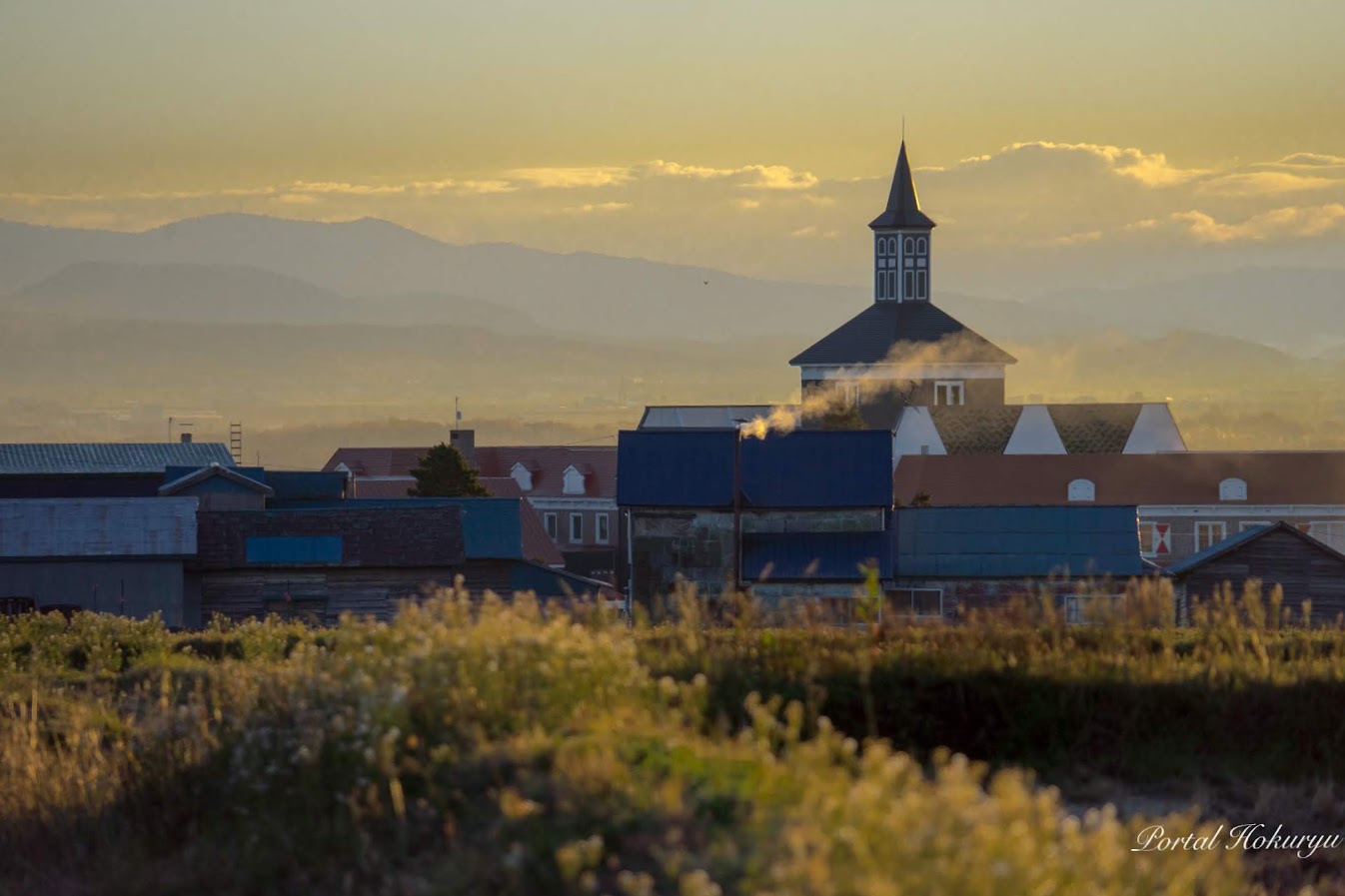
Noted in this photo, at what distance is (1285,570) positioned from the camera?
41906 mm

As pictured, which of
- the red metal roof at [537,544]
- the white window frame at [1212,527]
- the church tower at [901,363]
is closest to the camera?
the red metal roof at [537,544]

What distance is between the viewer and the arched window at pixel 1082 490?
7900 cm

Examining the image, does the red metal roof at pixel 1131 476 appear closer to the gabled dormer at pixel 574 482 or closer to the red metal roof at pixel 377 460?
the gabled dormer at pixel 574 482

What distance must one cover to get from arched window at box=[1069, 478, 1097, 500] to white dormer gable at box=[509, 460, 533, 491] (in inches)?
1543

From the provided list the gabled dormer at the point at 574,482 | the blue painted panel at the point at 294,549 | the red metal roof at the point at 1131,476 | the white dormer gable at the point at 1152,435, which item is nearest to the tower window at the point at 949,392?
the white dormer gable at the point at 1152,435

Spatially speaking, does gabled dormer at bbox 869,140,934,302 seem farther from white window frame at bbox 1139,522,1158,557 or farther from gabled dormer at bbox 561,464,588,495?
white window frame at bbox 1139,522,1158,557

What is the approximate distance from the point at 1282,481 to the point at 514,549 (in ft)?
152

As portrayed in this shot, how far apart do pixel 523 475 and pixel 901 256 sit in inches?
1648

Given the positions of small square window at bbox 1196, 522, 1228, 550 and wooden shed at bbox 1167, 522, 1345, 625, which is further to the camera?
small square window at bbox 1196, 522, 1228, 550

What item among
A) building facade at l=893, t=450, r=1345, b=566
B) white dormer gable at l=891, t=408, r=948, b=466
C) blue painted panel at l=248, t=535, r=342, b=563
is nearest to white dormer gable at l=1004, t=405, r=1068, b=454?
white dormer gable at l=891, t=408, r=948, b=466

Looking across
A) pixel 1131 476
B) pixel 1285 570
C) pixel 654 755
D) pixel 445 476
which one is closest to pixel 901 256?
pixel 1131 476

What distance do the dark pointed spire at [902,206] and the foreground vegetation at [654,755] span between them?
124849 mm

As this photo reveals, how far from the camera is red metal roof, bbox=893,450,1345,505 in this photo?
79.2 meters

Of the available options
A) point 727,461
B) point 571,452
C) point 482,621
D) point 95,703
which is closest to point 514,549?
point 727,461
